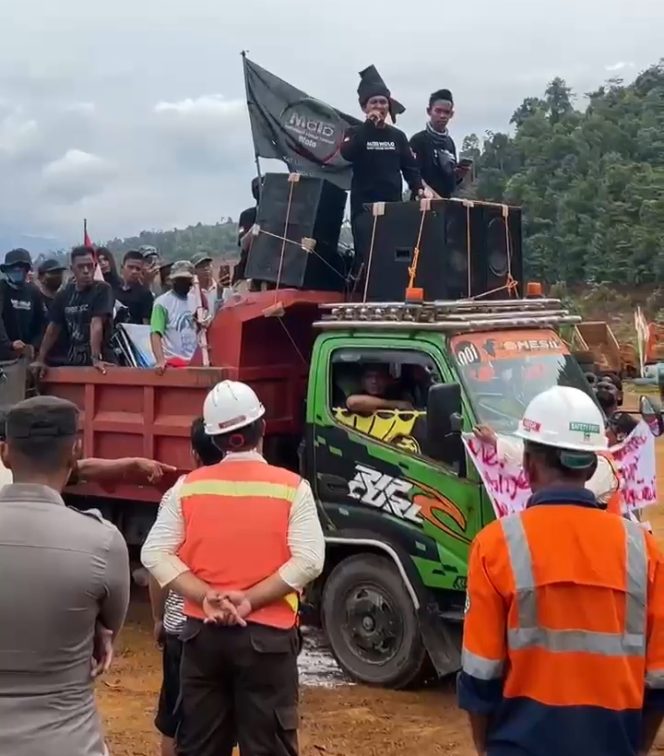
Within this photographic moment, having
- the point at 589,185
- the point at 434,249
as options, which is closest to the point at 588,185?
the point at 589,185

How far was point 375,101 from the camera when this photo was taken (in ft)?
24.2

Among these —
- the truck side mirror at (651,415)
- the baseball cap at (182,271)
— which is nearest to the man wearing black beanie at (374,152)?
the baseball cap at (182,271)

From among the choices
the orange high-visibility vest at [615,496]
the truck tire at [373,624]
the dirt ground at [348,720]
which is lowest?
the dirt ground at [348,720]

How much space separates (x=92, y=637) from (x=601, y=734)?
4.15 feet

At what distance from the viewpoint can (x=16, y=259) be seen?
27.8 ft

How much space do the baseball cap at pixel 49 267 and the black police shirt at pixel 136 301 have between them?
27.0 inches

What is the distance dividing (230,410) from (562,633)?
163 cm

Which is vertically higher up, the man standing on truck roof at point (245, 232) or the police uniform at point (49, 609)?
the man standing on truck roof at point (245, 232)

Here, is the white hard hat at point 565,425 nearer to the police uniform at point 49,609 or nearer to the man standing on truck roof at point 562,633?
the man standing on truck roof at point 562,633

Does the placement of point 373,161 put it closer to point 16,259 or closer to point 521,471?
point 521,471

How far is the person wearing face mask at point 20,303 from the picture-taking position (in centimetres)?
827

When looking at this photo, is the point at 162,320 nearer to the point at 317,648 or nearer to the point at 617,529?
the point at 317,648

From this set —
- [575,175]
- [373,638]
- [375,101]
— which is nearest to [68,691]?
[373,638]

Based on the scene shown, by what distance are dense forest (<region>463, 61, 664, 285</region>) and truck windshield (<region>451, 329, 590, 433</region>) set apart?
113ft
